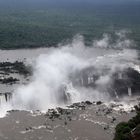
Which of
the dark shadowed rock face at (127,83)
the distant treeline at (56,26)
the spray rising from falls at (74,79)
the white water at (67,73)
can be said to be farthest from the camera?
the distant treeline at (56,26)

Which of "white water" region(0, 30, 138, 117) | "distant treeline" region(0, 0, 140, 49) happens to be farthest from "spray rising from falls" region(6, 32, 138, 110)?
"distant treeline" region(0, 0, 140, 49)

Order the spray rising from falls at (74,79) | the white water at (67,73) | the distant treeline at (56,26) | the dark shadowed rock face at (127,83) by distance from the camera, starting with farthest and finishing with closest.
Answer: the distant treeline at (56,26)
the dark shadowed rock face at (127,83)
the spray rising from falls at (74,79)
the white water at (67,73)

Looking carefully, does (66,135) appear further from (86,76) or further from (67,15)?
(67,15)

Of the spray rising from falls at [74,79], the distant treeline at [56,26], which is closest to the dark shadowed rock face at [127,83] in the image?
the spray rising from falls at [74,79]

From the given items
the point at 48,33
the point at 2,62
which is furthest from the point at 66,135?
the point at 48,33

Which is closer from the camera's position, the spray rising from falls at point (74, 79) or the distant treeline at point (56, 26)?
the spray rising from falls at point (74, 79)

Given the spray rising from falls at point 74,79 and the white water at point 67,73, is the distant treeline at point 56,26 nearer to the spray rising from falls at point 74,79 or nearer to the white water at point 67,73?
the white water at point 67,73

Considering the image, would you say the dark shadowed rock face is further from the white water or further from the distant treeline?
the distant treeline

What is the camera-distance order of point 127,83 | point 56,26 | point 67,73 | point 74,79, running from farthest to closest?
point 56,26
point 67,73
point 74,79
point 127,83

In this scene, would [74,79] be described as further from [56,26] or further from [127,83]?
[56,26]

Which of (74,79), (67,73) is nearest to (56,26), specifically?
(67,73)
